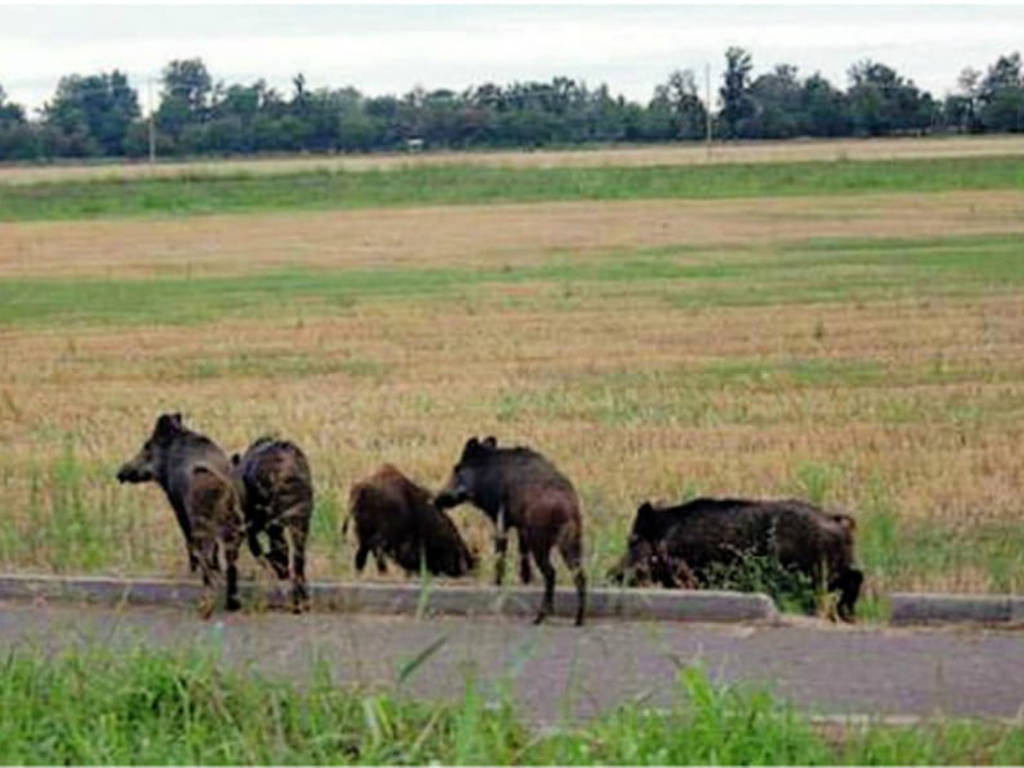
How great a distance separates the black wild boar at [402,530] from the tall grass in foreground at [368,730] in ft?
10.8

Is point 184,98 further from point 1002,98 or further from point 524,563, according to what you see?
point 524,563

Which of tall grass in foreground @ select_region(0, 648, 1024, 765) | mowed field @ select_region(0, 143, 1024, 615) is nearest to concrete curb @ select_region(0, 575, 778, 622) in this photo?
mowed field @ select_region(0, 143, 1024, 615)

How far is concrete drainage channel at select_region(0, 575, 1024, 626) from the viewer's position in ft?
31.6

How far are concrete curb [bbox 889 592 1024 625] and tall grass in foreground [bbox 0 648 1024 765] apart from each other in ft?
7.29

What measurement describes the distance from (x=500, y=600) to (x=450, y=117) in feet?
333

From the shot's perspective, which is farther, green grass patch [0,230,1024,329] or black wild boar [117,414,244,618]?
green grass patch [0,230,1024,329]

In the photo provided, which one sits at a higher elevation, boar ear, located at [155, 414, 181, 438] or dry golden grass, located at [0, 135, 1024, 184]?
boar ear, located at [155, 414, 181, 438]

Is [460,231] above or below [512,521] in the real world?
below

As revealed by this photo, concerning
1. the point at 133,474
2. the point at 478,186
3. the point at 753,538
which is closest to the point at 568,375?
the point at 133,474

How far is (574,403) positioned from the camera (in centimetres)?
1897

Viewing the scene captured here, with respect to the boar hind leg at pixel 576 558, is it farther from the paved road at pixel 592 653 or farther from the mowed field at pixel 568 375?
the mowed field at pixel 568 375

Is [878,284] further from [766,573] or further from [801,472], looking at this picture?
[766,573]

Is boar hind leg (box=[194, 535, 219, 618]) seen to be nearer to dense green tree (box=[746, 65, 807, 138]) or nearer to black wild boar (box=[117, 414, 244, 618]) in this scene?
black wild boar (box=[117, 414, 244, 618])

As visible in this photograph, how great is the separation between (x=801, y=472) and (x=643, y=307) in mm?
15447
